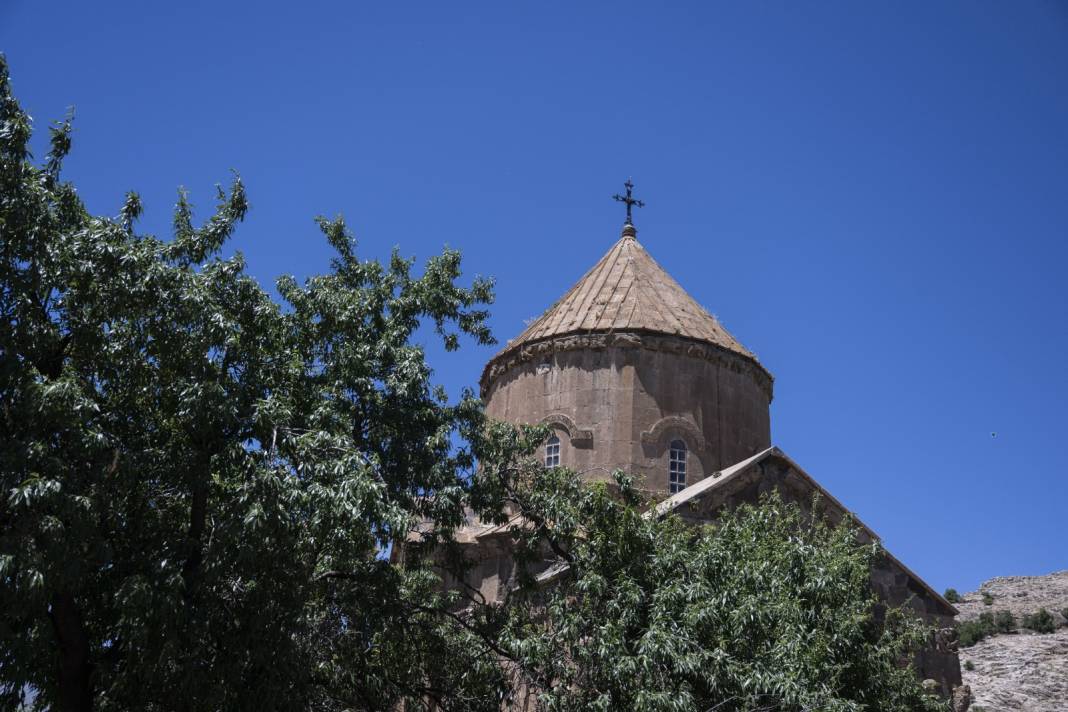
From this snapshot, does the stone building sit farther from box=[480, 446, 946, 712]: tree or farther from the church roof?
box=[480, 446, 946, 712]: tree

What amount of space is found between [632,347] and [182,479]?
841 cm

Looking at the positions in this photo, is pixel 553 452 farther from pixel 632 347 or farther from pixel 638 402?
pixel 632 347

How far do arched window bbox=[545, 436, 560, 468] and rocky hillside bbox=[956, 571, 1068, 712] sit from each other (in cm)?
846

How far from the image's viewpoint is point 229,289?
859 centimetres

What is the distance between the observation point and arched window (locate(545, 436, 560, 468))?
48.0ft

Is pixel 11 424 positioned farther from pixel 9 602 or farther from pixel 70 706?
pixel 70 706

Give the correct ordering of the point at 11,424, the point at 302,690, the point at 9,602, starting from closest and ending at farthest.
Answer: the point at 9,602, the point at 11,424, the point at 302,690

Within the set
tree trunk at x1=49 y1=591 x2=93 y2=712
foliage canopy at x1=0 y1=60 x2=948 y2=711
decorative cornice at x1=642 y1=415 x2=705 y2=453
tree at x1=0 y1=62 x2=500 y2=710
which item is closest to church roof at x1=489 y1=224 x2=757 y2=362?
decorative cornice at x1=642 y1=415 x2=705 y2=453

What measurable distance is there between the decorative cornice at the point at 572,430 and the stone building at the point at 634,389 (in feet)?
0.05

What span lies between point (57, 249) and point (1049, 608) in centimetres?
3104

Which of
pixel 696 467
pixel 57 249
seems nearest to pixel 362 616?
pixel 57 249

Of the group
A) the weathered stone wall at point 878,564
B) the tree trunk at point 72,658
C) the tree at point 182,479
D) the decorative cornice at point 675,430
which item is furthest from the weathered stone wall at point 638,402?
the tree trunk at point 72,658

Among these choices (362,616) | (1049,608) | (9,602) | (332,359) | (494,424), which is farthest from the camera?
(1049,608)

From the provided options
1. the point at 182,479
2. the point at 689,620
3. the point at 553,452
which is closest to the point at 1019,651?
the point at 553,452
